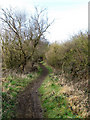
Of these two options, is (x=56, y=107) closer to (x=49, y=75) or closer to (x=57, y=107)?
(x=57, y=107)

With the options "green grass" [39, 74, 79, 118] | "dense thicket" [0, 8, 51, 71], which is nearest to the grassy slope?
"green grass" [39, 74, 79, 118]

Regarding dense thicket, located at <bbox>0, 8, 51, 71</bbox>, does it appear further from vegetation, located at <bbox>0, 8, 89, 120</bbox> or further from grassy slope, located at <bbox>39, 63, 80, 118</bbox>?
grassy slope, located at <bbox>39, 63, 80, 118</bbox>

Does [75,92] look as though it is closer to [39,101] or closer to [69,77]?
[39,101]

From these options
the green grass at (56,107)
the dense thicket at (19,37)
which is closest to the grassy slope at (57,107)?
the green grass at (56,107)

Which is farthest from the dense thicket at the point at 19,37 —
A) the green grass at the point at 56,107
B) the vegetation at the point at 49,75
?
the green grass at the point at 56,107

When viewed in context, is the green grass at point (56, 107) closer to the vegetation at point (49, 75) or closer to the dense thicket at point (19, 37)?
the vegetation at point (49, 75)

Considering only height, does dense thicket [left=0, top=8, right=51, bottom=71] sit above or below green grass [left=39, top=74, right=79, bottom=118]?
above

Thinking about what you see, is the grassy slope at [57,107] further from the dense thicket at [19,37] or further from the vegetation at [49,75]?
the dense thicket at [19,37]

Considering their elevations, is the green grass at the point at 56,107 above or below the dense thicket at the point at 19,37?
below

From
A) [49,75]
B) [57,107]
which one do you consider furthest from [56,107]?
[49,75]

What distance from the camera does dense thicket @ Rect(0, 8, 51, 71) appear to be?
15344 millimetres

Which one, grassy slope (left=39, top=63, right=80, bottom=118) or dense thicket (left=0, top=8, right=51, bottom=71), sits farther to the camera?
dense thicket (left=0, top=8, right=51, bottom=71)

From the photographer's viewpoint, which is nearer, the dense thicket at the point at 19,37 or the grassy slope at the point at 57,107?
the grassy slope at the point at 57,107

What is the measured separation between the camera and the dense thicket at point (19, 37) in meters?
15.3
